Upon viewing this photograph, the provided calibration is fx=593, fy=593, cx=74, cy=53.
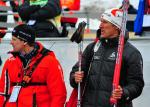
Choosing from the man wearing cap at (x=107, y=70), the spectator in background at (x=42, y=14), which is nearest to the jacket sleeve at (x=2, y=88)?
the man wearing cap at (x=107, y=70)

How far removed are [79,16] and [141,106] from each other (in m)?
3.24

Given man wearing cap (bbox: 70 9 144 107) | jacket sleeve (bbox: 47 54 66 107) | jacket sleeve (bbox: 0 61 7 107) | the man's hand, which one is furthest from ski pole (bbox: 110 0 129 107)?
jacket sleeve (bbox: 0 61 7 107)

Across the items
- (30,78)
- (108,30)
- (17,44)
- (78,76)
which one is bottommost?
(30,78)

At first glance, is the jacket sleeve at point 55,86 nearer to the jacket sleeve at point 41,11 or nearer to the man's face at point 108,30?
the man's face at point 108,30

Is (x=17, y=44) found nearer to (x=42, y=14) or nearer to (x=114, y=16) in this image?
(x=114, y=16)

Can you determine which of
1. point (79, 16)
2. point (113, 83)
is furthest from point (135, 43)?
point (113, 83)

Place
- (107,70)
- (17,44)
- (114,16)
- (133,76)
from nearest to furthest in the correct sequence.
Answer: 1. (133,76)
2. (107,70)
3. (114,16)
4. (17,44)

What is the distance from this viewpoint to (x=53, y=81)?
21.0ft

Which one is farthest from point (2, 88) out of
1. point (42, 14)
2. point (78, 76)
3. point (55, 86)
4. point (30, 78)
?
point (42, 14)

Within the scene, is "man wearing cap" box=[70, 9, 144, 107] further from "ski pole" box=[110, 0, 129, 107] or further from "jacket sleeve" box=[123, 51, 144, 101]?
"ski pole" box=[110, 0, 129, 107]

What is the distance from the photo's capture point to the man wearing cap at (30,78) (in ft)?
21.1

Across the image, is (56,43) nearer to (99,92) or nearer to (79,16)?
(79,16)

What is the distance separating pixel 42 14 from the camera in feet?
31.2

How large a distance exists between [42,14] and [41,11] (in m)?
0.05
